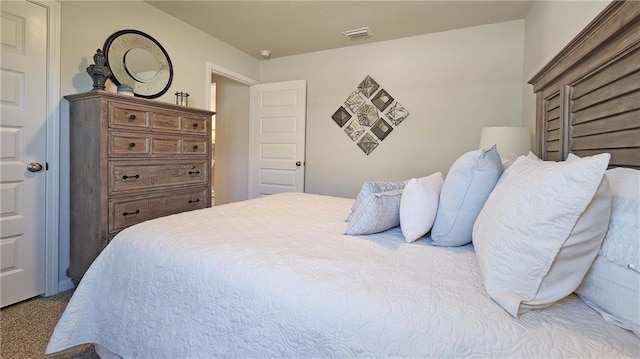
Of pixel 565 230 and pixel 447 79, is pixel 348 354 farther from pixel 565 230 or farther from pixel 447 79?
pixel 447 79

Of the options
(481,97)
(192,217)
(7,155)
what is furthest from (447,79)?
(7,155)

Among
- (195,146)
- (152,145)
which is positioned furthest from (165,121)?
(195,146)

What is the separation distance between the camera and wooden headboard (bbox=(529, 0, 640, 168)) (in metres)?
1.06

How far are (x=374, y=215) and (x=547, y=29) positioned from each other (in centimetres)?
214

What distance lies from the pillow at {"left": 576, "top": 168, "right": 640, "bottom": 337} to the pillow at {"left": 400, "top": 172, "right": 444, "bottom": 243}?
1.95 ft

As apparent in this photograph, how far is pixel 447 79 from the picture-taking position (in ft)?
10.9

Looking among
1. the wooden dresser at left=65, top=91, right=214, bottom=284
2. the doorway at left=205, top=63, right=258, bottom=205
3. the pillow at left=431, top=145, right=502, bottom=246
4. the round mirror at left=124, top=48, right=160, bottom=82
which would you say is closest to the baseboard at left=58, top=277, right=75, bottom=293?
the wooden dresser at left=65, top=91, right=214, bottom=284

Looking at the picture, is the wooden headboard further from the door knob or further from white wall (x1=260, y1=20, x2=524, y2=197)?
the door knob

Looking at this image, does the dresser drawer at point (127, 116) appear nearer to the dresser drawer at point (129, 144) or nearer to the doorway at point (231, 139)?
the dresser drawer at point (129, 144)

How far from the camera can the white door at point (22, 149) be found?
2035 mm

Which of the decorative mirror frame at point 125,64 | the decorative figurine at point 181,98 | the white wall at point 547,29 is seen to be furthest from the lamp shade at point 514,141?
the decorative mirror frame at point 125,64

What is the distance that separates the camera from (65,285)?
2377 mm

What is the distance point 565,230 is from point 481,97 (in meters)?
2.90

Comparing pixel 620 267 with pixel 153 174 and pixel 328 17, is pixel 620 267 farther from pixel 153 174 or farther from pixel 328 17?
pixel 328 17
